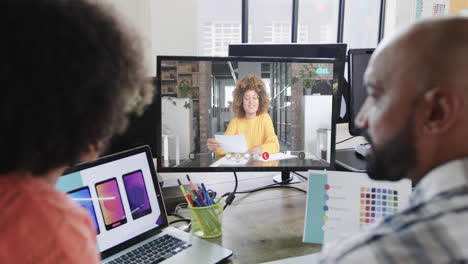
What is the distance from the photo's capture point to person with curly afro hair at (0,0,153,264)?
1.01 ft

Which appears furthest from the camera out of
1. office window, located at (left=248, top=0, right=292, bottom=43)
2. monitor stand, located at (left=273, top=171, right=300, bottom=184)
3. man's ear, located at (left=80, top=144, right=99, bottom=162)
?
office window, located at (left=248, top=0, right=292, bottom=43)

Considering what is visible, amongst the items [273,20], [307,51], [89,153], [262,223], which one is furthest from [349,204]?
[273,20]

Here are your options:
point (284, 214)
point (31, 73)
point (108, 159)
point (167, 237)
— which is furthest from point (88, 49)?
point (284, 214)

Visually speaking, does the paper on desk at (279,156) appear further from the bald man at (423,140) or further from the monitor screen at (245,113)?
the bald man at (423,140)

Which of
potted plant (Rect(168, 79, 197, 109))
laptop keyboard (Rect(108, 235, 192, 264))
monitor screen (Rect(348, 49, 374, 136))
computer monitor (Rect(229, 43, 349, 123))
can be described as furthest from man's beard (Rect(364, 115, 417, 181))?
computer monitor (Rect(229, 43, 349, 123))

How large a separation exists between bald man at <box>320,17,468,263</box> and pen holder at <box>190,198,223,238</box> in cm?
50

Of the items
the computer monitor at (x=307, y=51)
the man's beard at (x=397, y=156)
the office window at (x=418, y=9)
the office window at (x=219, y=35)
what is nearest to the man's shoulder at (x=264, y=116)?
the computer monitor at (x=307, y=51)

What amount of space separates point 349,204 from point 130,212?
54 centimetres

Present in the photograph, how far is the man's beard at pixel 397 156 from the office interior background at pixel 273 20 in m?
3.33

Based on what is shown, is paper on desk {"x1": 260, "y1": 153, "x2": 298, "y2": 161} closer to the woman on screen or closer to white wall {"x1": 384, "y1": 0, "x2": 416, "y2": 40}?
the woman on screen

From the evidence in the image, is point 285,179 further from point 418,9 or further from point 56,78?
point 418,9

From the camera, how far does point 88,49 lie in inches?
13.5

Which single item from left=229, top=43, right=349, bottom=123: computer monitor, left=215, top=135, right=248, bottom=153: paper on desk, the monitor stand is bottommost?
the monitor stand

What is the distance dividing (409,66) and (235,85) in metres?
0.65
